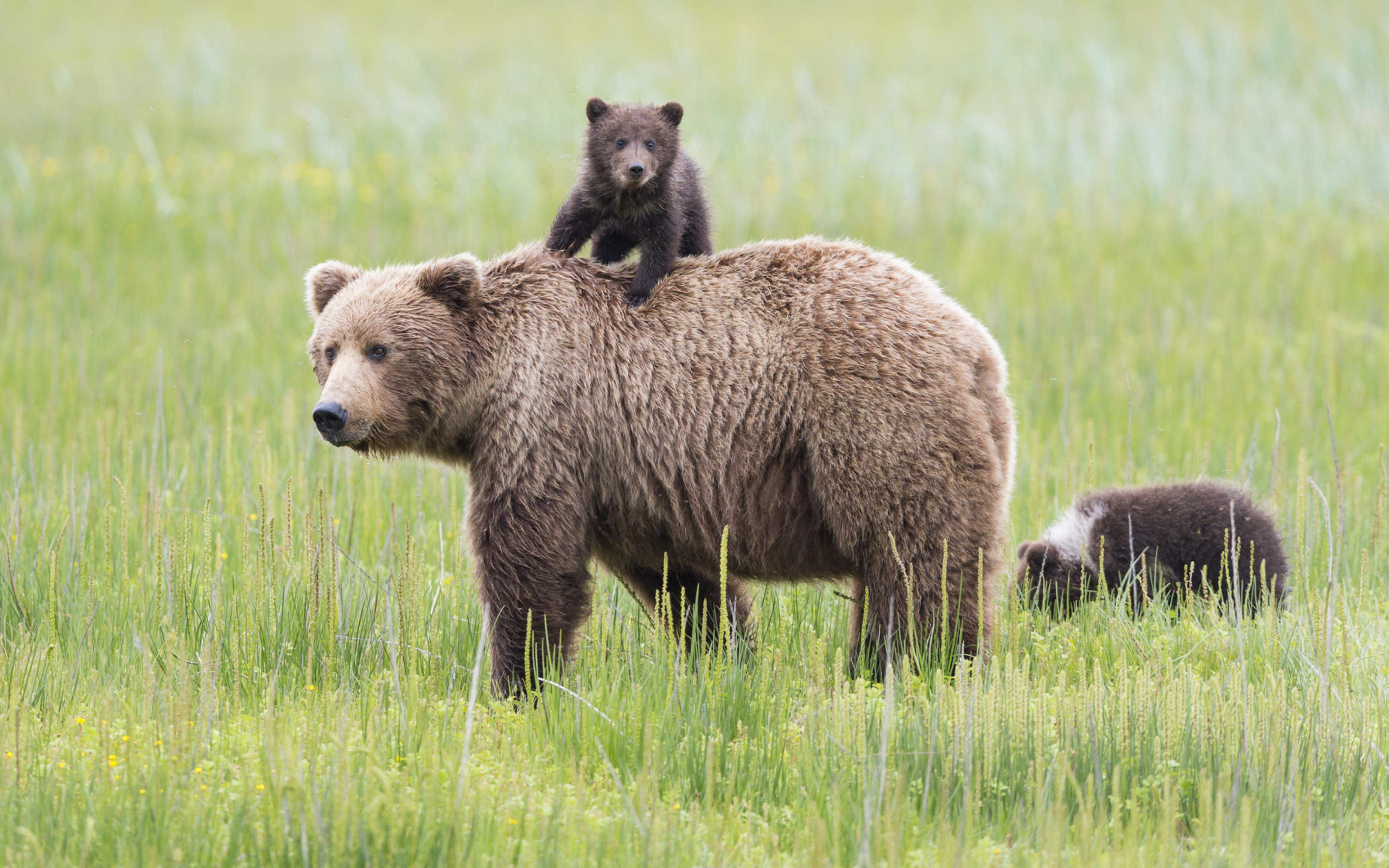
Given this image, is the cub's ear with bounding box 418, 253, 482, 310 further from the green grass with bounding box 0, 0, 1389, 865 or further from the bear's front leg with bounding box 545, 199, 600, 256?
the green grass with bounding box 0, 0, 1389, 865

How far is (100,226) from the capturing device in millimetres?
12328

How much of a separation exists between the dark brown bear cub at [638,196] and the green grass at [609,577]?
4.38 ft

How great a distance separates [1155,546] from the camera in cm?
646

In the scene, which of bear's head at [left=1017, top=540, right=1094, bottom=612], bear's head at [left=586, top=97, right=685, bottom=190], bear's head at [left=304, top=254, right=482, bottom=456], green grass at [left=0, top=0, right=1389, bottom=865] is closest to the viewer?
green grass at [left=0, top=0, right=1389, bottom=865]

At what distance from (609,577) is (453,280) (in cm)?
180

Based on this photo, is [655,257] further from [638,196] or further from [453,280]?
[453,280]

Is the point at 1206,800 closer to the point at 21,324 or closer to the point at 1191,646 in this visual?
the point at 1191,646

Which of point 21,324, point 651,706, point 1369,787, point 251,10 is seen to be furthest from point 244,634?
point 251,10

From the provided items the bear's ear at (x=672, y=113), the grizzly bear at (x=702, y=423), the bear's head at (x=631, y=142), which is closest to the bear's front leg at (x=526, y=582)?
the grizzly bear at (x=702, y=423)

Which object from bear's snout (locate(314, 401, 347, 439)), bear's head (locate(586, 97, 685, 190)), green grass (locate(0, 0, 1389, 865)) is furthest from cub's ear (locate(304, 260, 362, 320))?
bear's head (locate(586, 97, 685, 190))

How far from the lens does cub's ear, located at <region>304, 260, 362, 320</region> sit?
17.7 ft

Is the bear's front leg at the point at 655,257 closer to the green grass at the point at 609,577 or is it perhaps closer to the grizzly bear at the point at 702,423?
the grizzly bear at the point at 702,423

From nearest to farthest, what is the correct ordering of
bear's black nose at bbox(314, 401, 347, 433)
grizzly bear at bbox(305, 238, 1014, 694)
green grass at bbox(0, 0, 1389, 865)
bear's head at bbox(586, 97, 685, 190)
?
green grass at bbox(0, 0, 1389, 865) < bear's black nose at bbox(314, 401, 347, 433) < grizzly bear at bbox(305, 238, 1014, 694) < bear's head at bbox(586, 97, 685, 190)

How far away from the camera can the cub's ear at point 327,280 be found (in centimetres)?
539
